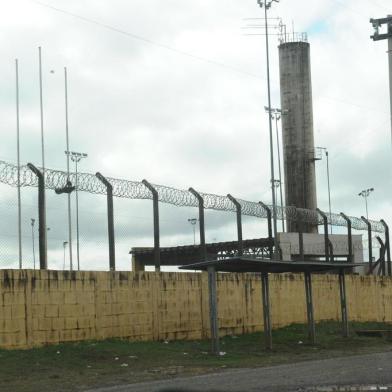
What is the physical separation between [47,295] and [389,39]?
15.3m

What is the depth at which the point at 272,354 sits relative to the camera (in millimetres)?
20219

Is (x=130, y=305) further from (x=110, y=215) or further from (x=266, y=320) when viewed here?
(x=266, y=320)

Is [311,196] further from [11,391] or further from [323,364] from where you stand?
[11,391]

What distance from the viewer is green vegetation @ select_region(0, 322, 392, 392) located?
578 inches

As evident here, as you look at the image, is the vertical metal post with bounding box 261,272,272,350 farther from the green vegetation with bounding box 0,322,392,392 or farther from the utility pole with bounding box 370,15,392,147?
the utility pole with bounding box 370,15,392,147

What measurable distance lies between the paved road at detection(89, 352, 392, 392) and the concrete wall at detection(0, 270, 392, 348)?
531cm

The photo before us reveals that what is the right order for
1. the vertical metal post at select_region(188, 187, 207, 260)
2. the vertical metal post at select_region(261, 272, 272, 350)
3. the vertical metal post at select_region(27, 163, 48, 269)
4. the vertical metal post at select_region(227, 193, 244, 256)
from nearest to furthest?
1. the vertical metal post at select_region(27, 163, 48, 269)
2. the vertical metal post at select_region(261, 272, 272, 350)
3. the vertical metal post at select_region(188, 187, 207, 260)
4. the vertical metal post at select_region(227, 193, 244, 256)

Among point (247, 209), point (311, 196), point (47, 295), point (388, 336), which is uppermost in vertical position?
point (311, 196)

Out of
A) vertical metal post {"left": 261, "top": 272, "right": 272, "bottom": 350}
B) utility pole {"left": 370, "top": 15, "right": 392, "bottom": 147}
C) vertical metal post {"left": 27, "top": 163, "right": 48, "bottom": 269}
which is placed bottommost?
vertical metal post {"left": 261, "top": 272, "right": 272, "bottom": 350}

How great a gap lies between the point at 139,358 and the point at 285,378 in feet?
17.1

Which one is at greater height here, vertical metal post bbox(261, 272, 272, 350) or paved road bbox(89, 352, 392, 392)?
vertical metal post bbox(261, 272, 272, 350)

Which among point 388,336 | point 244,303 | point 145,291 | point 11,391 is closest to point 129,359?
point 145,291

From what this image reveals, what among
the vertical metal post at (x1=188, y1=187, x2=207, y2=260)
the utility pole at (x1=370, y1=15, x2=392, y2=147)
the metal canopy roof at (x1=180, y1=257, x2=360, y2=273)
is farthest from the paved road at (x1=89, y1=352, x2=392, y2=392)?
the utility pole at (x1=370, y1=15, x2=392, y2=147)

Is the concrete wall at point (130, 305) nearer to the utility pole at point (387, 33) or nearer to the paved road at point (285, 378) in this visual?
the paved road at point (285, 378)
